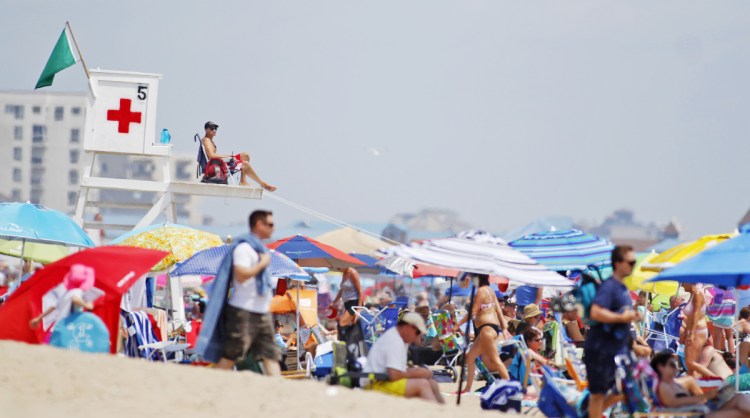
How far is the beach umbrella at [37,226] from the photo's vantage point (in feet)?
43.1

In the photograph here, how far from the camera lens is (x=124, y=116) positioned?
16.9m

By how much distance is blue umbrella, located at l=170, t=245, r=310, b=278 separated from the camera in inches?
448

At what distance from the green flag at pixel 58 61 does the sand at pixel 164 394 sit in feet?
33.8

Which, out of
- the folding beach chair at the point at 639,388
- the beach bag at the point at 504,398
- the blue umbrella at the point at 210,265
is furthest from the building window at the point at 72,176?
the folding beach chair at the point at 639,388

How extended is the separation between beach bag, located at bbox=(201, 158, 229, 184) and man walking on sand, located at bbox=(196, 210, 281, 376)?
7.87 meters

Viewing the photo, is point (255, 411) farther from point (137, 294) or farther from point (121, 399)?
point (137, 294)

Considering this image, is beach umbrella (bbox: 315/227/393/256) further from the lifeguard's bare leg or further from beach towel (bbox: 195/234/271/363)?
beach towel (bbox: 195/234/271/363)

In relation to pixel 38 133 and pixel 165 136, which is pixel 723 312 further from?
pixel 38 133

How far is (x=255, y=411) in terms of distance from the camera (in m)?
7.20

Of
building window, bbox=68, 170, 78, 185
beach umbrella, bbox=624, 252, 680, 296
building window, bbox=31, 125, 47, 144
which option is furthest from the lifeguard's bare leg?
building window, bbox=31, 125, 47, 144

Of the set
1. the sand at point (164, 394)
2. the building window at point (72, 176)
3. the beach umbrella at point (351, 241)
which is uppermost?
the building window at point (72, 176)

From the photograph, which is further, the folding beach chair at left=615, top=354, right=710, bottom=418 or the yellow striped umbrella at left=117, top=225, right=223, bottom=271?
the yellow striped umbrella at left=117, top=225, right=223, bottom=271

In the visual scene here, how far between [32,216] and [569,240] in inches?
256

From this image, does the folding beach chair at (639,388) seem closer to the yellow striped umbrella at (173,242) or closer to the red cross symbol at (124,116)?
the yellow striped umbrella at (173,242)
